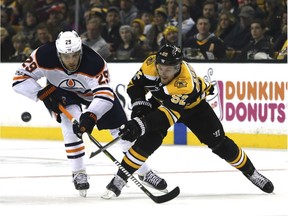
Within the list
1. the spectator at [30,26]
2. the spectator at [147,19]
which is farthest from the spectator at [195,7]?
the spectator at [30,26]

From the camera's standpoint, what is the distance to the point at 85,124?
6.27m

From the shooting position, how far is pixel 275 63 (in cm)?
1063

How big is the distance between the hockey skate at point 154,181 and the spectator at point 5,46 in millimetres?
5664

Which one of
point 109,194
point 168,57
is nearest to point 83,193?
point 109,194

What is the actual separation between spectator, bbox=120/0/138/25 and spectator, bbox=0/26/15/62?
1.54 metres

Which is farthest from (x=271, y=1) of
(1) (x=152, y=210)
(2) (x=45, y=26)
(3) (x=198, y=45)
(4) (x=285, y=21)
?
(1) (x=152, y=210)

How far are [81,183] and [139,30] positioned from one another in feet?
17.2

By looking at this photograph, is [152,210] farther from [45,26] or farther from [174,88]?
[45,26]

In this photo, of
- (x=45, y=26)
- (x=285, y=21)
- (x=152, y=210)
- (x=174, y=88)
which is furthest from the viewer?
(x=45, y=26)

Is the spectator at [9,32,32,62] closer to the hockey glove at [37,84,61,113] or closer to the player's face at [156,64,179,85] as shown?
the hockey glove at [37,84,61,113]

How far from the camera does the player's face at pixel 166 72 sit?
247 inches

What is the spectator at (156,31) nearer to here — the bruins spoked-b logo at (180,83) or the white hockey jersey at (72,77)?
the white hockey jersey at (72,77)

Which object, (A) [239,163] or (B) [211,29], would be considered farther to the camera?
(B) [211,29]

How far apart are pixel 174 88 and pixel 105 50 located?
5456mm
